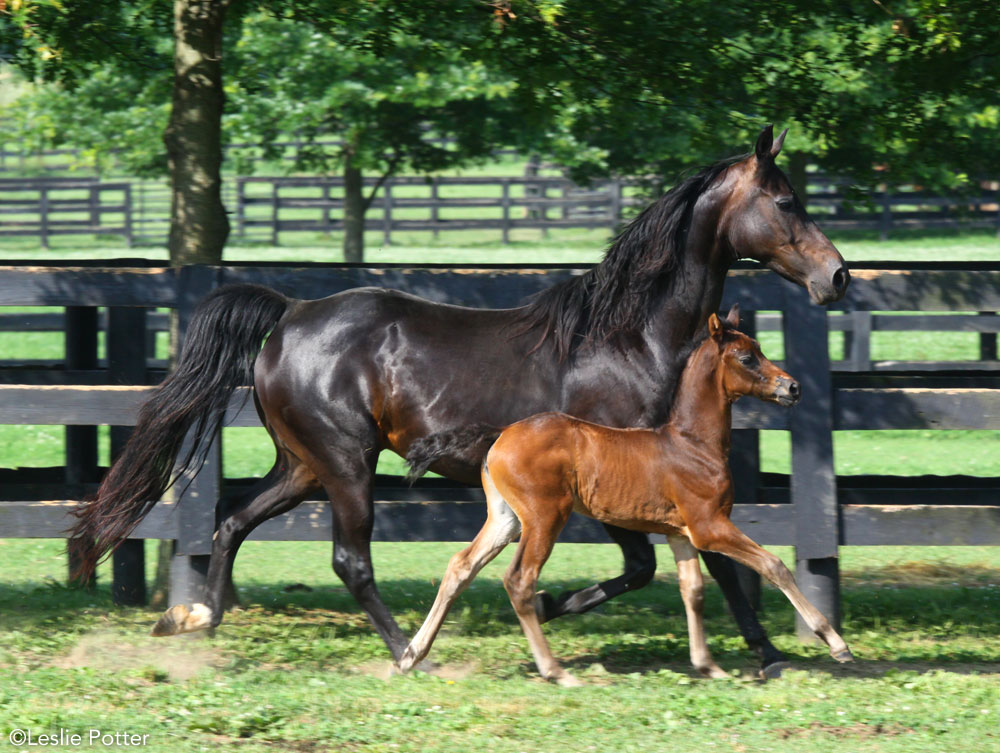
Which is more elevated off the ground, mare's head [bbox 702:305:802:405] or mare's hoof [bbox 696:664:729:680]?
mare's head [bbox 702:305:802:405]

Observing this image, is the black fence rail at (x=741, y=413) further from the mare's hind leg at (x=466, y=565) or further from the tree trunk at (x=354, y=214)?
the tree trunk at (x=354, y=214)

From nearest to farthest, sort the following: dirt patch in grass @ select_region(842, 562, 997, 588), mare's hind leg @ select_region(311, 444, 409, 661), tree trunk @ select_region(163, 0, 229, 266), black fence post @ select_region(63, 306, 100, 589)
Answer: mare's hind leg @ select_region(311, 444, 409, 661)
tree trunk @ select_region(163, 0, 229, 266)
black fence post @ select_region(63, 306, 100, 589)
dirt patch in grass @ select_region(842, 562, 997, 588)

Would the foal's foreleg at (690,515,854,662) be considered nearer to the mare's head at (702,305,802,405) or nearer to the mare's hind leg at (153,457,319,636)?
the mare's head at (702,305,802,405)

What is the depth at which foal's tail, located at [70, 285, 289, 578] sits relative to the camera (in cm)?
565

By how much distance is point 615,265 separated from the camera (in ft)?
18.3

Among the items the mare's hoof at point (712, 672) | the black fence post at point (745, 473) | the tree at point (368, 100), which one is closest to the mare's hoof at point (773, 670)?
the mare's hoof at point (712, 672)

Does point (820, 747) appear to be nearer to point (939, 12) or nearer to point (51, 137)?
point (939, 12)

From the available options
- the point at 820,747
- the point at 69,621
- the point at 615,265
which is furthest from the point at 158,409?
the point at 820,747

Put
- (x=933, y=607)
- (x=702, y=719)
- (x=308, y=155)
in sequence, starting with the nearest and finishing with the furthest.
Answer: (x=702, y=719) → (x=933, y=607) → (x=308, y=155)

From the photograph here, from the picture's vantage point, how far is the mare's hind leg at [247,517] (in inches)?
221

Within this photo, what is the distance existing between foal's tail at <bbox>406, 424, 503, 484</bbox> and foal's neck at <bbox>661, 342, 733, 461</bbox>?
0.81 metres

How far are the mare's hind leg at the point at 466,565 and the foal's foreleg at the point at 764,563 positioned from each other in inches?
31.8

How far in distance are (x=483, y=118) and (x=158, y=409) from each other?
959 cm

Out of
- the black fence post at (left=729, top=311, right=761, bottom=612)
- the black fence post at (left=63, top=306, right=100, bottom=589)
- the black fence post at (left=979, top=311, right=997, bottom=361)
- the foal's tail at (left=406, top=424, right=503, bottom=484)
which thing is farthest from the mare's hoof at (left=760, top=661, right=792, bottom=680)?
the black fence post at (left=979, top=311, right=997, bottom=361)
